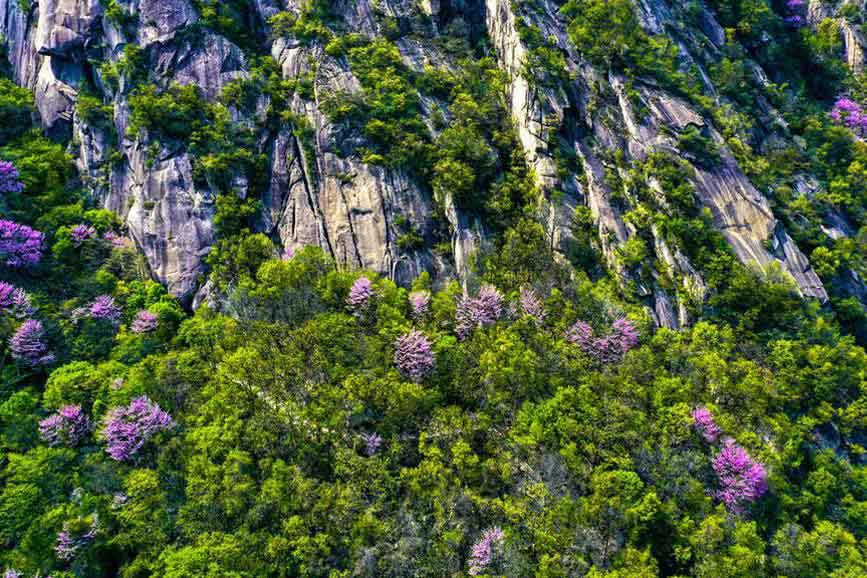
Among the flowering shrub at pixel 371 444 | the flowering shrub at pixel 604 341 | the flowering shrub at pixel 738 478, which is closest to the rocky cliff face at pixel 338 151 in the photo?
the flowering shrub at pixel 604 341

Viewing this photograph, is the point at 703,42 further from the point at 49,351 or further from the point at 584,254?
the point at 49,351

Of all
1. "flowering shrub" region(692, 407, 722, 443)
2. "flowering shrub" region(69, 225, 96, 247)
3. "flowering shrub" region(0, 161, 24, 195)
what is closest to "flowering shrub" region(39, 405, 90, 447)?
"flowering shrub" region(69, 225, 96, 247)

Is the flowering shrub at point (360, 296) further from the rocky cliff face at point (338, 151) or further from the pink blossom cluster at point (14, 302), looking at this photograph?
the pink blossom cluster at point (14, 302)

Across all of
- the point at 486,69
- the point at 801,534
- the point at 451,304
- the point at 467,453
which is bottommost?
the point at 801,534

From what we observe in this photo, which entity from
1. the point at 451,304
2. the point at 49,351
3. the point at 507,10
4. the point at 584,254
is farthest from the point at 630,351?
the point at 49,351

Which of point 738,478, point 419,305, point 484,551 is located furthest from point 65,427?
point 738,478

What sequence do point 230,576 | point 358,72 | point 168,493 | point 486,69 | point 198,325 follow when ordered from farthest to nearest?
point 486,69 < point 358,72 < point 198,325 < point 168,493 < point 230,576

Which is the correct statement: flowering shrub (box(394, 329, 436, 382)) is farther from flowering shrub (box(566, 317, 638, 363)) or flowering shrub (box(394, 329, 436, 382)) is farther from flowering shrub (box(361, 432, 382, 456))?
flowering shrub (box(566, 317, 638, 363))

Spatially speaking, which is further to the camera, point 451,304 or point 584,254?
point 584,254
